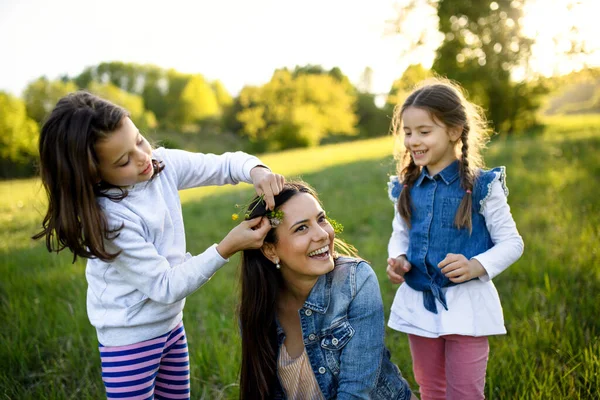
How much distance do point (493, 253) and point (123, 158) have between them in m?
1.79

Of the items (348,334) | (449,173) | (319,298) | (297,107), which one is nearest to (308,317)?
(319,298)

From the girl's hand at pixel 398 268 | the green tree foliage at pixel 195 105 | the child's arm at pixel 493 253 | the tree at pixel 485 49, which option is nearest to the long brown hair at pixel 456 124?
the child's arm at pixel 493 253

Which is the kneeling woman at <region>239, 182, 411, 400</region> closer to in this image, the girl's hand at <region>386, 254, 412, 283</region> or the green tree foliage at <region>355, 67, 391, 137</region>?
the girl's hand at <region>386, 254, 412, 283</region>

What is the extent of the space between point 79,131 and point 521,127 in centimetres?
2039

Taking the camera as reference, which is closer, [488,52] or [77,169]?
[77,169]

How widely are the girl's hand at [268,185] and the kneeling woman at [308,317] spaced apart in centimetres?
7

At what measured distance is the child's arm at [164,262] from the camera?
76.5 inches

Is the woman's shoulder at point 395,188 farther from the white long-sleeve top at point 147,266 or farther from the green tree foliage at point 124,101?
the green tree foliage at point 124,101

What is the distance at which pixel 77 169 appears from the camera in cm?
188

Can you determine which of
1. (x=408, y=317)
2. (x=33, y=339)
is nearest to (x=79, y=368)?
(x=33, y=339)

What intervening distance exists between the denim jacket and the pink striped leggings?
29 cm

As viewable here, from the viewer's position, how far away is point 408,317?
2533 mm

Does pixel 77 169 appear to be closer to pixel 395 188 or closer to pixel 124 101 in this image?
pixel 395 188

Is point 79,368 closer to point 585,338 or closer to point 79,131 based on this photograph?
point 79,131
